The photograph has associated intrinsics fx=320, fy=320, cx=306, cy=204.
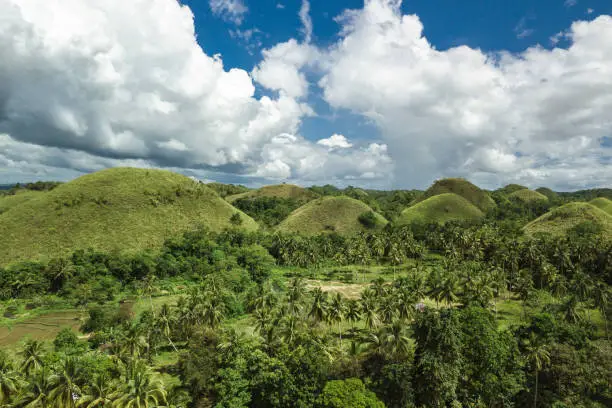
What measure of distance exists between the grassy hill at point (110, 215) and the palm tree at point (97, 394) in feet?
283

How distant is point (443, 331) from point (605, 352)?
20760mm

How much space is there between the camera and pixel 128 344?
43.5 meters

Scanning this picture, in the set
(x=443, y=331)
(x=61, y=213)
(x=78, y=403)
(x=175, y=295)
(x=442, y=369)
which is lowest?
(x=175, y=295)

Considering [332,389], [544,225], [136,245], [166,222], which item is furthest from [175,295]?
[544,225]

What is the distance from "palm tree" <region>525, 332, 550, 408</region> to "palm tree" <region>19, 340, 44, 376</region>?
6018 centimetres

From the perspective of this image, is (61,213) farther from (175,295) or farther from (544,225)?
(544,225)

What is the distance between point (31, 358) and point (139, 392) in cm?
2021

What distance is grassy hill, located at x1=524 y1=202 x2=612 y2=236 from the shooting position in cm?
13238

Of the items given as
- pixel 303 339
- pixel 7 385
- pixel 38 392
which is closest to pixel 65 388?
pixel 38 392

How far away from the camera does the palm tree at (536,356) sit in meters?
38.1

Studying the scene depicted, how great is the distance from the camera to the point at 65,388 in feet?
104

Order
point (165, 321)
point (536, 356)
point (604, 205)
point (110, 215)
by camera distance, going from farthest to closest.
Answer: point (604, 205) < point (110, 215) < point (165, 321) < point (536, 356)

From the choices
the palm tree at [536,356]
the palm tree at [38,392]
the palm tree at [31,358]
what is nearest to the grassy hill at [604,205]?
the palm tree at [536,356]

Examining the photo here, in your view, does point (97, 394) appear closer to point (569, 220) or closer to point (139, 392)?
point (139, 392)
